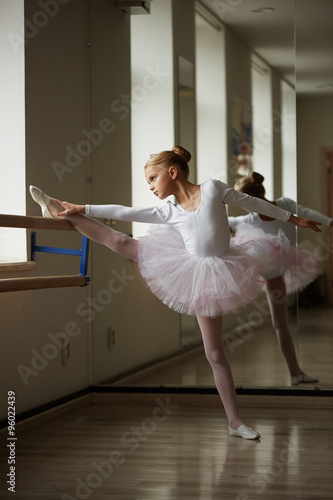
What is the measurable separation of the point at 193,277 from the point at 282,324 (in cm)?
107

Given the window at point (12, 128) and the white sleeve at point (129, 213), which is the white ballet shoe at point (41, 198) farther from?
the window at point (12, 128)

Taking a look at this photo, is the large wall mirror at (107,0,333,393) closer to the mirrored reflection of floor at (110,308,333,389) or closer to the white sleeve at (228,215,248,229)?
the mirrored reflection of floor at (110,308,333,389)

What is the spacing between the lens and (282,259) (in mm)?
3918

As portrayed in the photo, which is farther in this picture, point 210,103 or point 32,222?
point 210,103

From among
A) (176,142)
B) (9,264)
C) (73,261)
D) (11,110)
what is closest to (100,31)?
(176,142)

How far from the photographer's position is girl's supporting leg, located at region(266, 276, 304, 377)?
3936mm

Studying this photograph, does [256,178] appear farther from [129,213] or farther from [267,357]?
[129,213]

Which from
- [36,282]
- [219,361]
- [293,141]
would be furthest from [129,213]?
[293,141]

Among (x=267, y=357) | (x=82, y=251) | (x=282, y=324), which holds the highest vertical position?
(x=82, y=251)

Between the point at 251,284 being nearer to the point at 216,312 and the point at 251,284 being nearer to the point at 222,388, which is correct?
the point at 216,312

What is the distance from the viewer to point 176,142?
404 centimetres

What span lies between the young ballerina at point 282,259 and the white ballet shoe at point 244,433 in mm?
796

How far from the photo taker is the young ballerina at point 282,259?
3918 millimetres

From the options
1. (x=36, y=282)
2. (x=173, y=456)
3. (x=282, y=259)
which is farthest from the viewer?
(x=282, y=259)
